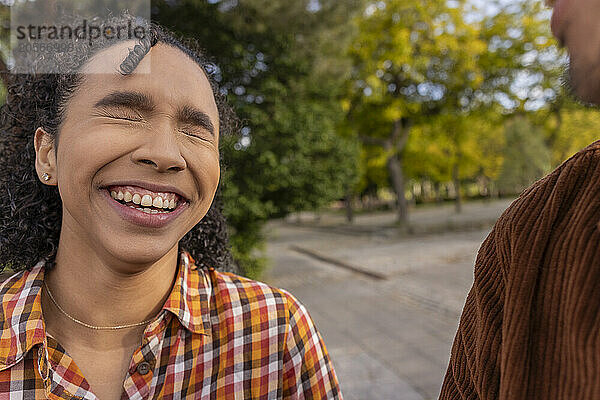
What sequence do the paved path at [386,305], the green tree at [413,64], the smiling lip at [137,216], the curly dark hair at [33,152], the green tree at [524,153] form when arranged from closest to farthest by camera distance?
the smiling lip at [137,216] < the curly dark hair at [33,152] < the paved path at [386,305] < the green tree at [413,64] < the green tree at [524,153]

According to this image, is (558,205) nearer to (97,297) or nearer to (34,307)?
(97,297)

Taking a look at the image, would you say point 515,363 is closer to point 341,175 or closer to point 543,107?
point 341,175

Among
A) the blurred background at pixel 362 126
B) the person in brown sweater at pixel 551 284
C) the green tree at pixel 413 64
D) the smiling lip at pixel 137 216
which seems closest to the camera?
the person in brown sweater at pixel 551 284

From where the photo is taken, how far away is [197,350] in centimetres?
139

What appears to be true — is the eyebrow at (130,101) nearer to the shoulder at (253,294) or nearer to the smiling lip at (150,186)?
the smiling lip at (150,186)

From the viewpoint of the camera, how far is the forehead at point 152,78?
1.27 meters

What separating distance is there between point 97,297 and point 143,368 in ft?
0.76

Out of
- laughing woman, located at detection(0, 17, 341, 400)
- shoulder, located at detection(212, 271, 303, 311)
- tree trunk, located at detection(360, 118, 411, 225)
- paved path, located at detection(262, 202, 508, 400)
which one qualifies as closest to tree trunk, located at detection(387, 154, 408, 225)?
tree trunk, located at detection(360, 118, 411, 225)

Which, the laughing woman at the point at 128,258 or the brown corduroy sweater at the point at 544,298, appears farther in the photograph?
the laughing woman at the point at 128,258

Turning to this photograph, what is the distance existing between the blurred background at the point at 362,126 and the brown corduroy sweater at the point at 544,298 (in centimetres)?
22

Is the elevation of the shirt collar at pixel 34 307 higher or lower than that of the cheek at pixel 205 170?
lower

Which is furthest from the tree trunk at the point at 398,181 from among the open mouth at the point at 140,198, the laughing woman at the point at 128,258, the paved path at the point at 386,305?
the open mouth at the point at 140,198

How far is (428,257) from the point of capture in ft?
39.9

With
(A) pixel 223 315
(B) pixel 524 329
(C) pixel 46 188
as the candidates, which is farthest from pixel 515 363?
(C) pixel 46 188
